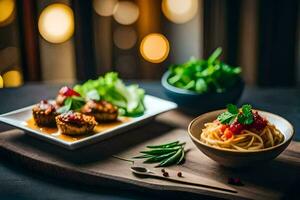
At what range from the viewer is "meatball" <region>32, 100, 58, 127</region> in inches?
79.0

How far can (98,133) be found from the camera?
1927mm

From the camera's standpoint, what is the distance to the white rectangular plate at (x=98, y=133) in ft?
6.05

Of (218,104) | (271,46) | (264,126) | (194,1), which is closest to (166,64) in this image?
(194,1)

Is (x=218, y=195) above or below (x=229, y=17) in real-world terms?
below

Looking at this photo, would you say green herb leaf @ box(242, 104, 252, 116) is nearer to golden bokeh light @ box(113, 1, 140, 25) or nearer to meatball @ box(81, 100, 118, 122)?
meatball @ box(81, 100, 118, 122)

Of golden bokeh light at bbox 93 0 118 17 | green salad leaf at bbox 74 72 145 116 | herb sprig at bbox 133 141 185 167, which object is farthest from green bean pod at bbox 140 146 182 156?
golden bokeh light at bbox 93 0 118 17

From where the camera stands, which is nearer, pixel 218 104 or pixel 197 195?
pixel 197 195

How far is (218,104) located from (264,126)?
530 millimetres

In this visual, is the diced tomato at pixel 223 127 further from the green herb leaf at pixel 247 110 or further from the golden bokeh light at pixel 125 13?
the golden bokeh light at pixel 125 13

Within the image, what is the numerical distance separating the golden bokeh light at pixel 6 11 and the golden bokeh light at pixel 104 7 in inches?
19.7

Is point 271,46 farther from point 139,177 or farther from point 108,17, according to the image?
point 139,177

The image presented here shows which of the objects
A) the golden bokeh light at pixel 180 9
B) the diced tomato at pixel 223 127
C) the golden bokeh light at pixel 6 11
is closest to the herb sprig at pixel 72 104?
the diced tomato at pixel 223 127

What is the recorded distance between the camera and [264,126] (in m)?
1.71

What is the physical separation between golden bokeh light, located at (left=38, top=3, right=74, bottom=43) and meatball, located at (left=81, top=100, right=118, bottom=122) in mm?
1425
